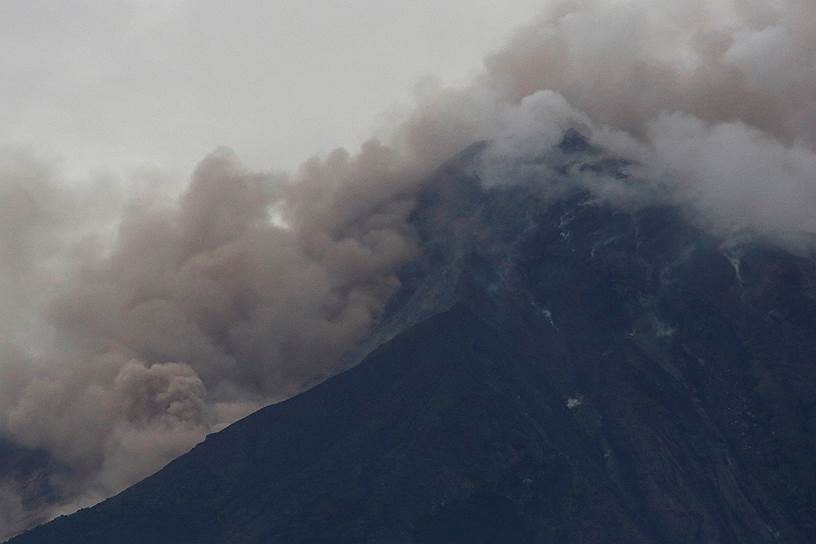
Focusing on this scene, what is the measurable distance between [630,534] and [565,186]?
51.1 meters

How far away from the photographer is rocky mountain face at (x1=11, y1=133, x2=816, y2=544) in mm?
151375

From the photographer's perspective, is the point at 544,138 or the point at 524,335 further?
the point at 544,138

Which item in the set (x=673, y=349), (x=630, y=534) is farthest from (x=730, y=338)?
(x=630, y=534)

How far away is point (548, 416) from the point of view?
162875 mm

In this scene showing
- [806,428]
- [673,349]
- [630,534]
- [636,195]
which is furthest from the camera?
[636,195]

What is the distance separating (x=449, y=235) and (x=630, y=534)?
49.3 meters

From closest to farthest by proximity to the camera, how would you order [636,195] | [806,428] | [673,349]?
[806,428] < [673,349] < [636,195]

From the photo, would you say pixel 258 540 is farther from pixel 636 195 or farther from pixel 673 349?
pixel 636 195

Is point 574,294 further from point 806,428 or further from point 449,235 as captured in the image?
point 806,428

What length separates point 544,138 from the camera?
192 metres

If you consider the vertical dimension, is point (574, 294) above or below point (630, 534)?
above

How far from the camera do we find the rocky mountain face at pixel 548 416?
151375mm

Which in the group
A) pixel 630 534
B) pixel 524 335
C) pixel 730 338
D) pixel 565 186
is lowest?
pixel 630 534

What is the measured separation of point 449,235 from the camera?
18738cm
